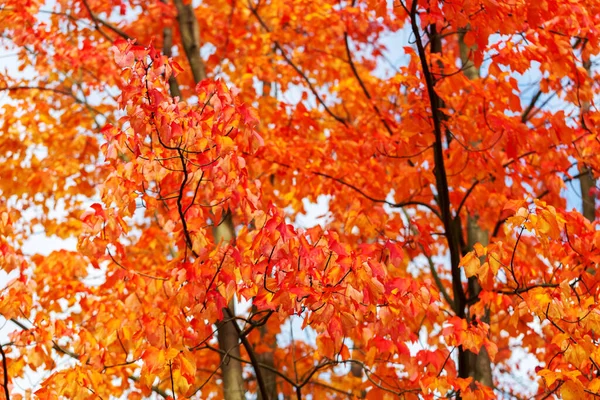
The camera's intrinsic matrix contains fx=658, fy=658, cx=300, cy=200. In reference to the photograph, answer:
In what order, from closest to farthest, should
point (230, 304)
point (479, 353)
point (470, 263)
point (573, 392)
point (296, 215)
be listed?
point (573, 392)
point (470, 263)
point (230, 304)
point (479, 353)
point (296, 215)

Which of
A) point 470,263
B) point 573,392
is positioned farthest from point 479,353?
point 573,392

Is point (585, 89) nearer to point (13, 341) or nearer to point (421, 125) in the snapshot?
point (421, 125)

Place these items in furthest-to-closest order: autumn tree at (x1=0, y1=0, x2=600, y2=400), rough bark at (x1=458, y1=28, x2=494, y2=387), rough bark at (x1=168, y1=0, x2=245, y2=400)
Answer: rough bark at (x1=458, y1=28, x2=494, y2=387) < rough bark at (x1=168, y1=0, x2=245, y2=400) < autumn tree at (x1=0, y1=0, x2=600, y2=400)

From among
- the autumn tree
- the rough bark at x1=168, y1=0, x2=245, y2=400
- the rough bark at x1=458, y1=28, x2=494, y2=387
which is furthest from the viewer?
the rough bark at x1=458, y1=28, x2=494, y2=387

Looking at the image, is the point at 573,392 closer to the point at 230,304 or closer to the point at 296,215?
the point at 230,304

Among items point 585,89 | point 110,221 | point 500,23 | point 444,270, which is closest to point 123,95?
point 110,221

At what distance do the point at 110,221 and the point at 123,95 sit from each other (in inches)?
33.3

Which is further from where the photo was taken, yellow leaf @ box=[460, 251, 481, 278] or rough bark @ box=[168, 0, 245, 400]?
rough bark @ box=[168, 0, 245, 400]

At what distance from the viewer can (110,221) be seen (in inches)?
163

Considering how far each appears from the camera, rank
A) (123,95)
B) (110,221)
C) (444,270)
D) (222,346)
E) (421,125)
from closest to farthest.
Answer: (123,95) < (110,221) < (421,125) < (222,346) < (444,270)

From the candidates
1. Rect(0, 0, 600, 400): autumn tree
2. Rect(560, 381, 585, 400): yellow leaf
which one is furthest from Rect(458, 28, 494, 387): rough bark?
Rect(560, 381, 585, 400): yellow leaf

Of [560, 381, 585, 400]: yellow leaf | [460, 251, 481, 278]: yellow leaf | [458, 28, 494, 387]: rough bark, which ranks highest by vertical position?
[458, 28, 494, 387]: rough bark

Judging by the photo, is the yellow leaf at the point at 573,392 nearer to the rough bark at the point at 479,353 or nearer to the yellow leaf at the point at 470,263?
the yellow leaf at the point at 470,263

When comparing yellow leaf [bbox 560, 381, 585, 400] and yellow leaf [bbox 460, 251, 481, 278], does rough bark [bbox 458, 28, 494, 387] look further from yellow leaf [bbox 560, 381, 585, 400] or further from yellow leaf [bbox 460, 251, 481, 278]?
yellow leaf [bbox 560, 381, 585, 400]
